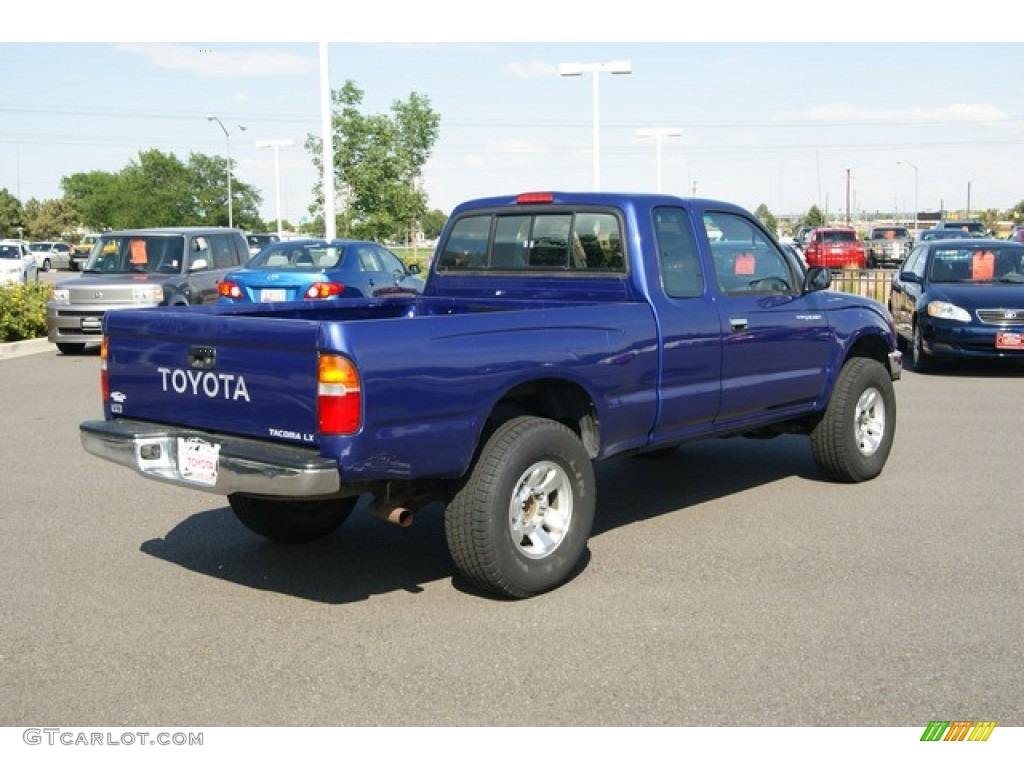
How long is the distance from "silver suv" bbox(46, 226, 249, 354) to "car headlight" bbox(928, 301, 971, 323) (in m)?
9.85

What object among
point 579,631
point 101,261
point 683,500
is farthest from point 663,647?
point 101,261

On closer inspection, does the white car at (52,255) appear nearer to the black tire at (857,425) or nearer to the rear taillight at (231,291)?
the rear taillight at (231,291)

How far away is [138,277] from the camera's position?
1594 cm

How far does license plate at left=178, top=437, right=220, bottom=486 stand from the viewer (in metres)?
4.89

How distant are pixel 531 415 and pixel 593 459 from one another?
429 mm

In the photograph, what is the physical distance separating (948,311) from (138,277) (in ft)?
35.4

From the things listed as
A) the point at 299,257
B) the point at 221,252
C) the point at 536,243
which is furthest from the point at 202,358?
the point at 221,252

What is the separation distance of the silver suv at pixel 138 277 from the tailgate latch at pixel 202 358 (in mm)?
10805

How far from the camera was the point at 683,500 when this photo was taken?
730 cm

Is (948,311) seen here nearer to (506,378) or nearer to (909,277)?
(909,277)

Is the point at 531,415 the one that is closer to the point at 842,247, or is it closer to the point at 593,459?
the point at 593,459

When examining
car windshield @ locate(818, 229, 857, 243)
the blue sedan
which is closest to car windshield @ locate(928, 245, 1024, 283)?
the blue sedan

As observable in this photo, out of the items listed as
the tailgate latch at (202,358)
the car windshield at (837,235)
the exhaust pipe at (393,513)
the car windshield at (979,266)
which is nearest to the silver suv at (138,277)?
the car windshield at (979,266)
